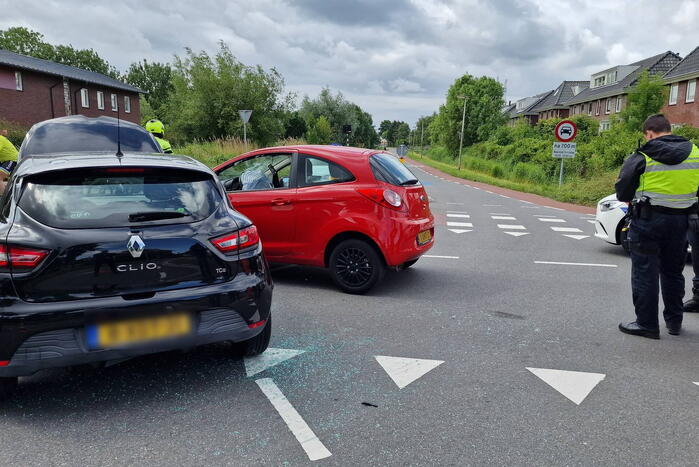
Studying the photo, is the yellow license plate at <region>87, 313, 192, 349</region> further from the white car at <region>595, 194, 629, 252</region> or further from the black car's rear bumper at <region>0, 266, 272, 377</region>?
the white car at <region>595, 194, 629, 252</region>

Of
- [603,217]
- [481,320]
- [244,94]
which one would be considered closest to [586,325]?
[481,320]

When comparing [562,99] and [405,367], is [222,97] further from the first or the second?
[562,99]

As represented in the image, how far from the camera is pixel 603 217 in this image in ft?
28.5

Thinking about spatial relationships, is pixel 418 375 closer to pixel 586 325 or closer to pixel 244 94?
pixel 586 325

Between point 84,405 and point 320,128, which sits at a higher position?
point 320,128

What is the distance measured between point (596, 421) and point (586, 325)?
6.68 ft

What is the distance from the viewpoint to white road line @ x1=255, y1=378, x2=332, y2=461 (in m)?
2.80

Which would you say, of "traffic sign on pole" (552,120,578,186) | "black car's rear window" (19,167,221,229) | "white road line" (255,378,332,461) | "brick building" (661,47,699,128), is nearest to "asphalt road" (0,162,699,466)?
"white road line" (255,378,332,461)

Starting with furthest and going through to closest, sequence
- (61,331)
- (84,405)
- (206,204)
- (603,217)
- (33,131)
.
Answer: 1. (603,217)
2. (33,131)
3. (206,204)
4. (84,405)
5. (61,331)

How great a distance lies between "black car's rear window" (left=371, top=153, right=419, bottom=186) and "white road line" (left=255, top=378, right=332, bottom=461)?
114 inches

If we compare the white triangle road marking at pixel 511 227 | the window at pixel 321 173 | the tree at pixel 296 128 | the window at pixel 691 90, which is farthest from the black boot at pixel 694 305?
the tree at pixel 296 128

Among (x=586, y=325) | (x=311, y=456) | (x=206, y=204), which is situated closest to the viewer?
(x=311, y=456)

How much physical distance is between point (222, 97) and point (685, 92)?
106ft

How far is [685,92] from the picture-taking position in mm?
37219
